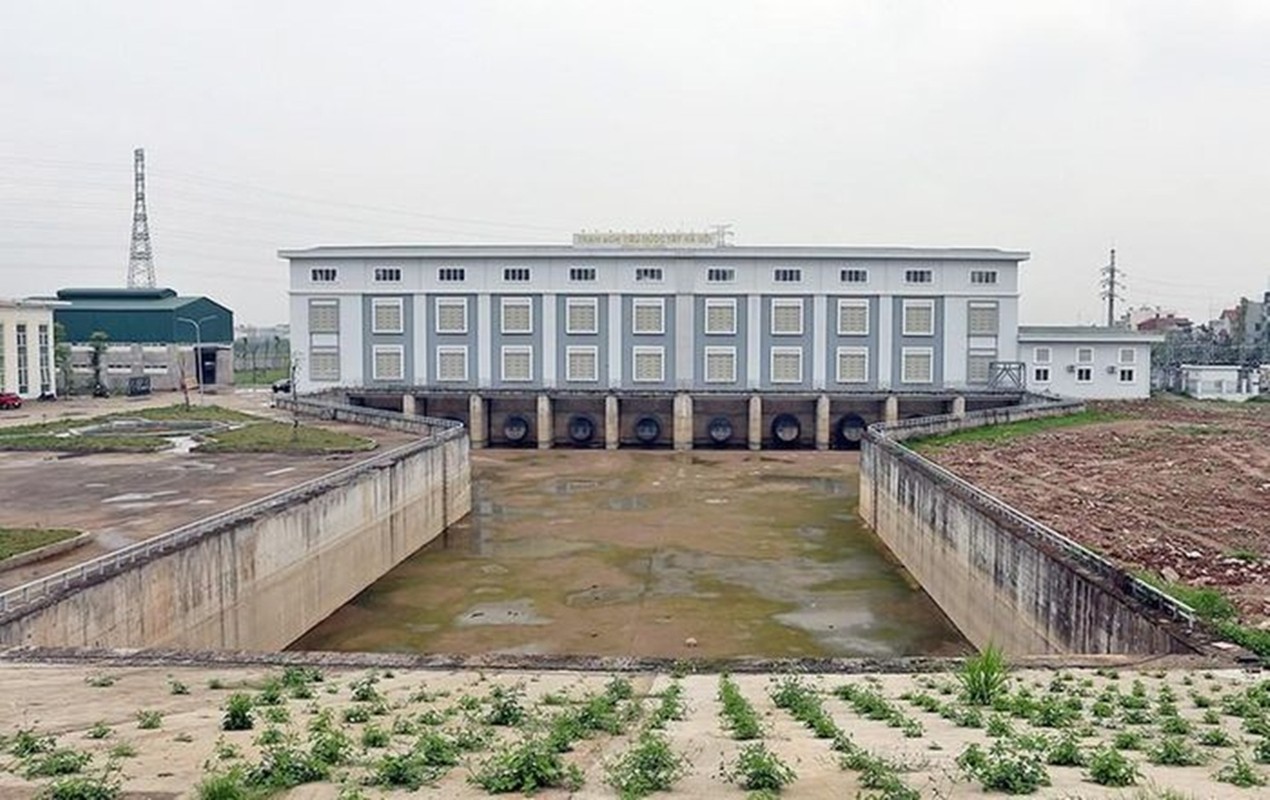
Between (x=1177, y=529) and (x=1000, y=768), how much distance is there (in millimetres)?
18670

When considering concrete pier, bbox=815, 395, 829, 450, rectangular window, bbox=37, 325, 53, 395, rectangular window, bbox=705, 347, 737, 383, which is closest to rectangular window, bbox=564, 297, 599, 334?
rectangular window, bbox=705, 347, 737, 383

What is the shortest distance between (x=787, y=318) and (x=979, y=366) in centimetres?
1153

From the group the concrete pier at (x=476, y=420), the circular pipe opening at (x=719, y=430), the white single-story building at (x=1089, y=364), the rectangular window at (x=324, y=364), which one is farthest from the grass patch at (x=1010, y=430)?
the rectangular window at (x=324, y=364)

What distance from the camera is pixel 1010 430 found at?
4769 cm

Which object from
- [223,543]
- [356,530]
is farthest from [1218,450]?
[223,543]

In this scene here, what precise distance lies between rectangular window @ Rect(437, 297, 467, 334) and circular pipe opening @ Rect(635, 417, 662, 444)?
11.8 meters

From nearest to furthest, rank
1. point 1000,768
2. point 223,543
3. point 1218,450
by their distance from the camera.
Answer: point 1000,768
point 223,543
point 1218,450

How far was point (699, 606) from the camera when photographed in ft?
93.8

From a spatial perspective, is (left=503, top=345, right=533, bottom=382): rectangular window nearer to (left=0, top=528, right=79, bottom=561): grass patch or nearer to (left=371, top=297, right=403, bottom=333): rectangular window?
(left=371, top=297, right=403, bottom=333): rectangular window

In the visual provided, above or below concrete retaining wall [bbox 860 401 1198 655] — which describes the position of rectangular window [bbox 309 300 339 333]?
above

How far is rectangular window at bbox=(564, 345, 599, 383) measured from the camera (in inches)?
2512

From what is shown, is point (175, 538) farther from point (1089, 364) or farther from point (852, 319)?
point (1089, 364)

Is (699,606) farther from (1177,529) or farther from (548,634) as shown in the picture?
(1177,529)

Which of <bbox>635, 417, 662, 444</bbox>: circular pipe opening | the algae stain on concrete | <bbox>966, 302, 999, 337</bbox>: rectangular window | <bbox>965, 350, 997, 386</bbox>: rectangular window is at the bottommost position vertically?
the algae stain on concrete
